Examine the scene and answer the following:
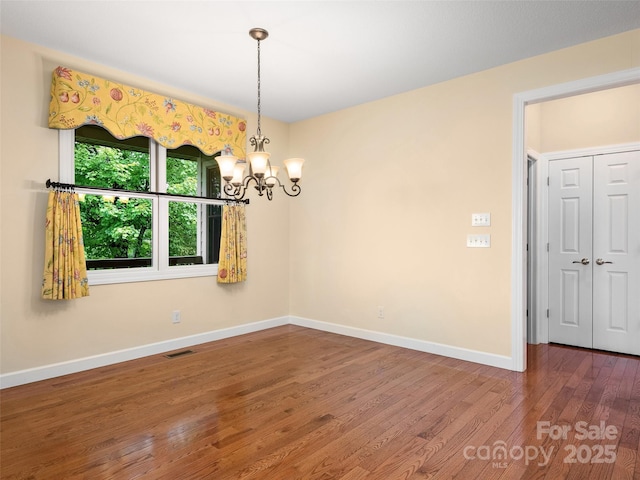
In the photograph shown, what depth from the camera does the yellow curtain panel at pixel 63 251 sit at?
3238mm

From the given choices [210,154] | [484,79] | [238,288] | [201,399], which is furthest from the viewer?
[238,288]

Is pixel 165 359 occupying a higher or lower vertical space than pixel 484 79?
lower

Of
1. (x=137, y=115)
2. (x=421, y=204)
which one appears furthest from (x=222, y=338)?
(x=421, y=204)

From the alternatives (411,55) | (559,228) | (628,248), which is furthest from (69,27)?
(628,248)

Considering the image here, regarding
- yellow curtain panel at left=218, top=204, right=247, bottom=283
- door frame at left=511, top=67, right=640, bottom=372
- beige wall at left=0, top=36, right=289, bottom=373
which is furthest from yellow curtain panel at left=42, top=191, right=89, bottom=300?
door frame at left=511, top=67, right=640, bottom=372

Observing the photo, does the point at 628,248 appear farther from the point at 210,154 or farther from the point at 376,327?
the point at 210,154

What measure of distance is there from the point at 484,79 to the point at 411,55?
845 millimetres

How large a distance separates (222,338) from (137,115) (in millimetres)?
2571

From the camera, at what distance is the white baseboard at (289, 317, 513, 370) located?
365cm

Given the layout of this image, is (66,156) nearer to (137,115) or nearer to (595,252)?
(137,115)

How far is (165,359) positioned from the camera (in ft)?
12.7

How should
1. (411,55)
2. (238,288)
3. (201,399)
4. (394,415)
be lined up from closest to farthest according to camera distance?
(394,415) < (201,399) < (411,55) < (238,288)

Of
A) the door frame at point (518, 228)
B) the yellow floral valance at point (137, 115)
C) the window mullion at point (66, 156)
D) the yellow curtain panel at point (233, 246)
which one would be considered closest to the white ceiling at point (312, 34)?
the yellow floral valance at point (137, 115)

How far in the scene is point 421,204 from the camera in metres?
4.17
